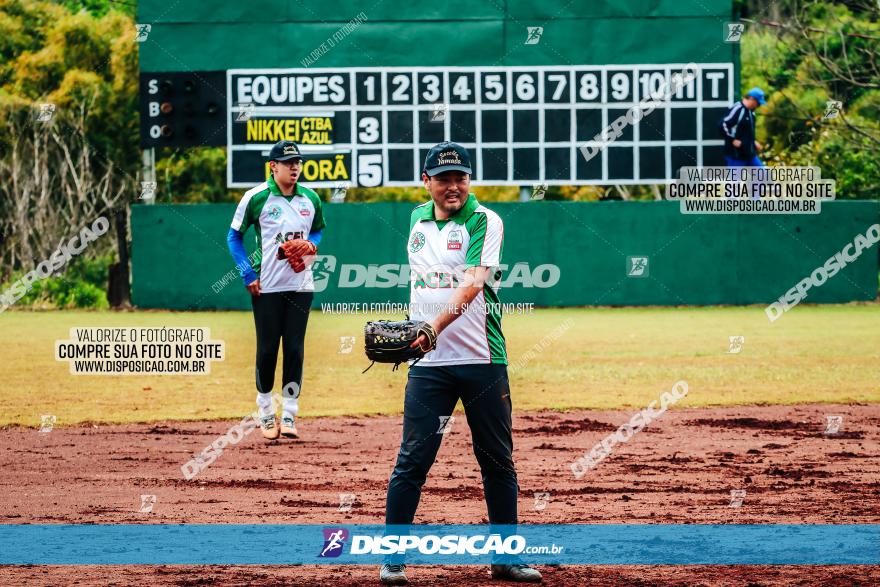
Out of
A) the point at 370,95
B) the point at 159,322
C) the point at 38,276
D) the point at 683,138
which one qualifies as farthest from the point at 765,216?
the point at 38,276

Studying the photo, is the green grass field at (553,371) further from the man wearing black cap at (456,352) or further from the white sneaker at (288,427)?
the man wearing black cap at (456,352)

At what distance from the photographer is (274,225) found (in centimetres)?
1143

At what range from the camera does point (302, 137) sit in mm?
24391

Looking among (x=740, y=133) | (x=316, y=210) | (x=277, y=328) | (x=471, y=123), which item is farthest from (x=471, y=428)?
(x=740, y=133)

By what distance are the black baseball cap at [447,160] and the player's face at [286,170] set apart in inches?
194

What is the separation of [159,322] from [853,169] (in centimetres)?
1757

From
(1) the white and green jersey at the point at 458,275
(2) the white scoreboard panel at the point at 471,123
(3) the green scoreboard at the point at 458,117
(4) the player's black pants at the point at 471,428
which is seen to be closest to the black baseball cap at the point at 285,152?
(1) the white and green jersey at the point at 458,275

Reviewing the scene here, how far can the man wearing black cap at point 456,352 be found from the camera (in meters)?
6.38

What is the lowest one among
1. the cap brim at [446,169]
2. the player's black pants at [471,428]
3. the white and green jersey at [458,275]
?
the player's black pants at [471,428]

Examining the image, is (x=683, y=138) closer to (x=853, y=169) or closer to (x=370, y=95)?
(x=370, y=95)

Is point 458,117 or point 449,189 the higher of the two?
point 458,117

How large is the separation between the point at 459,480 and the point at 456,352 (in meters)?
3.10

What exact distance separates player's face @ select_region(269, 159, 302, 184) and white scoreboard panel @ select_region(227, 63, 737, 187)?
1300 cm

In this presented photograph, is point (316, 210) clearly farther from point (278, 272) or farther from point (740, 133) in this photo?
point (740, 133)
